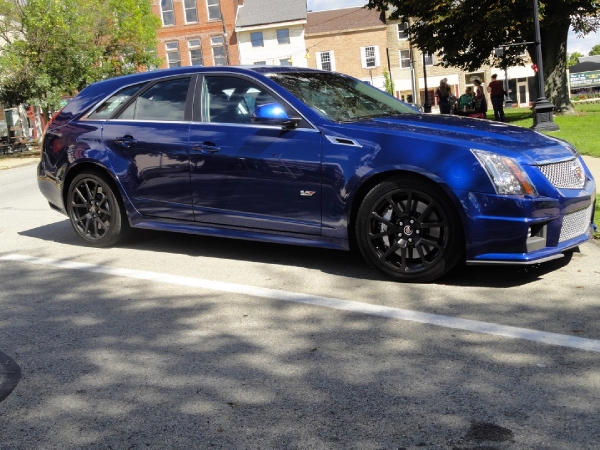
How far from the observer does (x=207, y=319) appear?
194 inches

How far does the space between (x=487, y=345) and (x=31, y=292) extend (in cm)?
351

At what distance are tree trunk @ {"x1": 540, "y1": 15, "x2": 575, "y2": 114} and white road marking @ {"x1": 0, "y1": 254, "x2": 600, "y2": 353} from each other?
84.2ft

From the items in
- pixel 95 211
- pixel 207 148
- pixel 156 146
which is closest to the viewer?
pixel 207 148

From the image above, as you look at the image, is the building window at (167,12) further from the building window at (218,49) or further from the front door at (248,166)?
the front door at (248,166)

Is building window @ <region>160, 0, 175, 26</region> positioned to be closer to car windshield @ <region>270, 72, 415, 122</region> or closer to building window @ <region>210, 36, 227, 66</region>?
building window @ <region>210, 36, 227, 66</region>

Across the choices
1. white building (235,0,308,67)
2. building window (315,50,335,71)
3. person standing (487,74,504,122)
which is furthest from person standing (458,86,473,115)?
building window (315,50,335,71)

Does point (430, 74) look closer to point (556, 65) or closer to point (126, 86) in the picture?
point (556, 65)

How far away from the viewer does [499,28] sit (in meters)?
28.7

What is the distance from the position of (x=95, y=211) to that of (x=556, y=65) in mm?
26477

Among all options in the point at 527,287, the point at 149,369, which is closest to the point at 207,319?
the point at 149,369

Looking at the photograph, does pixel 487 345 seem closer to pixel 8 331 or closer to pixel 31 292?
pixel 8 331

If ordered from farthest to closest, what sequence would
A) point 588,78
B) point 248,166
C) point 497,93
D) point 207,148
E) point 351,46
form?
point 588,78, point 351,46, point 497,93, point 207,148, point 248,166

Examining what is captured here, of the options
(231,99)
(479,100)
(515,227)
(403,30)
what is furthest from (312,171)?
(403,30)

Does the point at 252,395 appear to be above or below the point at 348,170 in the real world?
below
